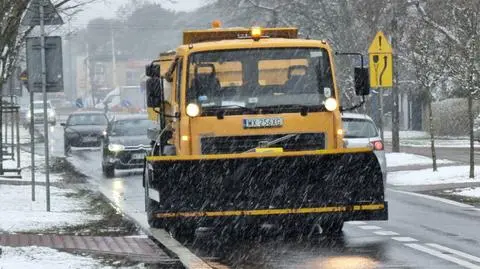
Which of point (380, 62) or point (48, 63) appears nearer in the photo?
point (48, 63)

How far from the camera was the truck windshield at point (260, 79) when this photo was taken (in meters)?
14.7

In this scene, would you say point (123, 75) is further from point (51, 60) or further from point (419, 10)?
point (51, 60)

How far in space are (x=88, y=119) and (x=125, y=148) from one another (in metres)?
15.0

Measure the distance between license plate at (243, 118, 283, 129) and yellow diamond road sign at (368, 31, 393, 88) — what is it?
39.8 feet

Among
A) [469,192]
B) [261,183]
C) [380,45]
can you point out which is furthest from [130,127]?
[261,183]

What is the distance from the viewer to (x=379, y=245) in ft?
45.5

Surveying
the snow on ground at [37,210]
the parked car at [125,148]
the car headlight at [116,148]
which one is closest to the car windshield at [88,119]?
the parked car at [125,148]

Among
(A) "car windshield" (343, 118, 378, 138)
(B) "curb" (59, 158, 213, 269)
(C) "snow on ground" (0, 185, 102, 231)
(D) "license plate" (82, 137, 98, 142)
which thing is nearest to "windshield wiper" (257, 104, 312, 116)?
(B) "curb" (59, 158, 213, 269)

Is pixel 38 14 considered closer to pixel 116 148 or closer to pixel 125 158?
pixel 116 148

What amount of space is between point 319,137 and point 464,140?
1275 inches

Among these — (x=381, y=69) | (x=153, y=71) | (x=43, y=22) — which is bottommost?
(x=153, y=71)

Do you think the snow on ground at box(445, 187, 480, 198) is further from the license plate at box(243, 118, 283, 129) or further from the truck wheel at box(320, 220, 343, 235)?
the license plate at box(243, 118, 283, 129)

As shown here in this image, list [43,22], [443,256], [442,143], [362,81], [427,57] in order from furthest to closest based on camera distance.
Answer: [442,143] < [427,57] < [43,22] < [362,81] < [443,256]

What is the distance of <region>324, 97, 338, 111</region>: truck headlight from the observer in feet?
48.3
